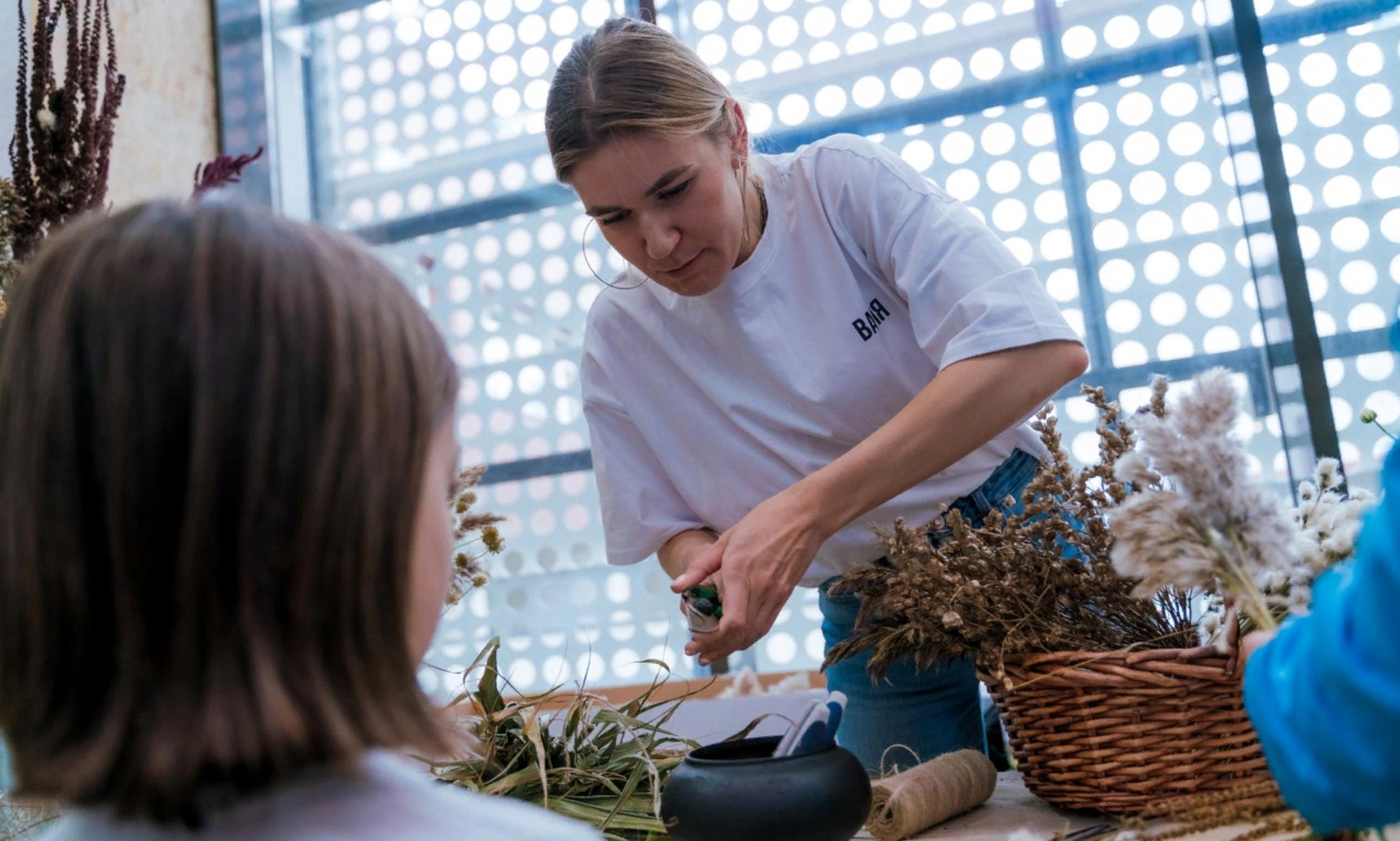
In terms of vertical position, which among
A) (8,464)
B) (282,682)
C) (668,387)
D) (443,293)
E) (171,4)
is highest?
(171,4)

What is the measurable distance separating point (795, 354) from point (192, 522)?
114cm

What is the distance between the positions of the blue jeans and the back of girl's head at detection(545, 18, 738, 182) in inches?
23.9

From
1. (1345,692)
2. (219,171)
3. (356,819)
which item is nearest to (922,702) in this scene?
(1345,692)

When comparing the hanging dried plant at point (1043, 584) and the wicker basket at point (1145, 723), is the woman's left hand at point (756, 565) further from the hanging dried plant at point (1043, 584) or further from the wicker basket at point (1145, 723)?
the wicker basket at point (1145, 723)

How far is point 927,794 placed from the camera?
1.05 m

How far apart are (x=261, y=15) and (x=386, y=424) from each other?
343 cm

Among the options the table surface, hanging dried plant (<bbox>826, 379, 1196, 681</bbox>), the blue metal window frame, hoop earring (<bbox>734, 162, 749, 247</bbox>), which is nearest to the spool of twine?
the table surface

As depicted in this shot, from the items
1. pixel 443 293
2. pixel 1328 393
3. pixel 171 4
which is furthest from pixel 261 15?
pixel 1328 393

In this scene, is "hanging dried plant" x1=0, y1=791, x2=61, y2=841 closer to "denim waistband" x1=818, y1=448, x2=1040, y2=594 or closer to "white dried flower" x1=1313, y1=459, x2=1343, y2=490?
"denim waistband" x1=818, y1=448, x2=1040, y2=594

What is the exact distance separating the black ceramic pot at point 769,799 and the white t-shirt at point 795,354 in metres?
0.61

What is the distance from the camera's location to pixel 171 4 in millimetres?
3316

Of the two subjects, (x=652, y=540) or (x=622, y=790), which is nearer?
(x=622, y=790)

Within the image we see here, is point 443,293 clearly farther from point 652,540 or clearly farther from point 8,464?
point 8,464

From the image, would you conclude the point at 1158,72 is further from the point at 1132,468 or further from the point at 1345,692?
the point at 1345,692
